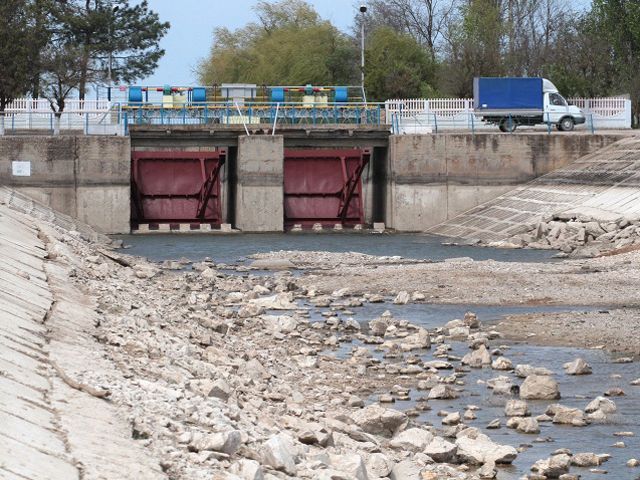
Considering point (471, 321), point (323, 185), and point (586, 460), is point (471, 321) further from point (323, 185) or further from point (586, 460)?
point (323, 185)

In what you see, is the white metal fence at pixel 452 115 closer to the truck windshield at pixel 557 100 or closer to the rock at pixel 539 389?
the truck windshield at pixel 557 100

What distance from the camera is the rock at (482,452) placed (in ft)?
47.3

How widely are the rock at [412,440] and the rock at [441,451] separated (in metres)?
0.12

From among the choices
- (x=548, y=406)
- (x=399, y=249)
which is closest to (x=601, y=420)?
(x=548, y=406)

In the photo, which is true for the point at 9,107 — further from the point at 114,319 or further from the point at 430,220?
the point at 114,319

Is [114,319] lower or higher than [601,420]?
higher

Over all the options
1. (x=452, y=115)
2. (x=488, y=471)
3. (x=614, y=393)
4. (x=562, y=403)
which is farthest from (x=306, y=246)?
(x=488, y=471)

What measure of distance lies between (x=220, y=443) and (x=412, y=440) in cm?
395

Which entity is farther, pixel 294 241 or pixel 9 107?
pixel 9 107

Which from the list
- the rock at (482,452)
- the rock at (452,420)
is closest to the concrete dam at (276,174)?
the rock at (452,420)

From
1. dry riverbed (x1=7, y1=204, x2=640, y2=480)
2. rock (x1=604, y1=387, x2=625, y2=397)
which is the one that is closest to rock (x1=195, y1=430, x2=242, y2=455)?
dry riverbed (x1=7, y1=204, x2=640, y2=480)

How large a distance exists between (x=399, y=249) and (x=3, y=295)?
3029 centimetres

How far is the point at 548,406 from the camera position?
17.5 meters

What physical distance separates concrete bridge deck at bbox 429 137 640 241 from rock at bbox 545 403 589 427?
1095 inches
